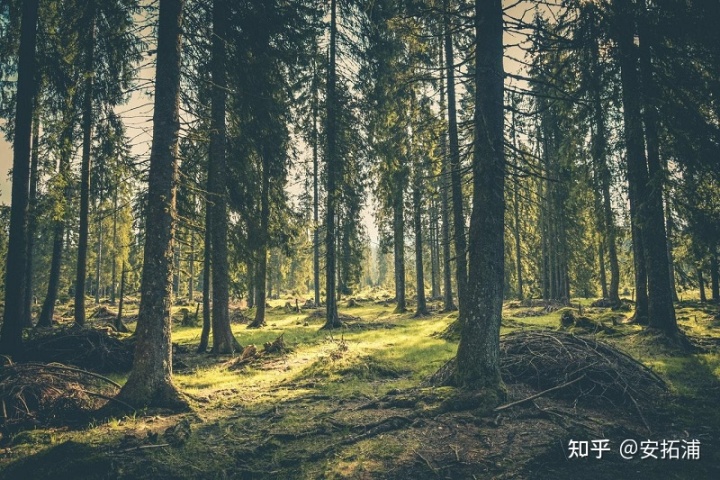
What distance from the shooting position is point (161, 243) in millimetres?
6516

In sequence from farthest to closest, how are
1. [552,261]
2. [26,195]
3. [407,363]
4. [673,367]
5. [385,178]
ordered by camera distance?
[552,261] < [385,178] < [407,363] < [26,195] < [673,367]

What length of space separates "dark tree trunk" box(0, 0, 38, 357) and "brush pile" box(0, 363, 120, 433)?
7.83 ft

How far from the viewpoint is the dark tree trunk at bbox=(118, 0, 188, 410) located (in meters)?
6.38

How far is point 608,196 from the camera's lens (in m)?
19.8

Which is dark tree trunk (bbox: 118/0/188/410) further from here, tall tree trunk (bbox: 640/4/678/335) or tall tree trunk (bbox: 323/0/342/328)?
tall tree trunk (bbox: 640/4/678/335)

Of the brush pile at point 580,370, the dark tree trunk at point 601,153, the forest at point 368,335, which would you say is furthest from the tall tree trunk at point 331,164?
the brush pile at point 580,370

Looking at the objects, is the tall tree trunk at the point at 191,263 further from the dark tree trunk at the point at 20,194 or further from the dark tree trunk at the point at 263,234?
the dark tree trunk at the point at 20,194

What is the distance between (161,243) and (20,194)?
16.0 feet

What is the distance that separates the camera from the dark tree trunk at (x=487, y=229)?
6.32 m

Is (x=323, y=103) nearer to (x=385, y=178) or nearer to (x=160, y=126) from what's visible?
A: (x=385, y=178)

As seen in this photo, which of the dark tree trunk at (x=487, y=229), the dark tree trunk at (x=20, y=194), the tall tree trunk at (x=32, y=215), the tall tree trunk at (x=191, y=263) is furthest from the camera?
the tall tree trunk at (x=32, y=215)

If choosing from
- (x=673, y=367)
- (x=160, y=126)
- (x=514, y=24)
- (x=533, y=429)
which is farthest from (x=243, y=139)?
(x=673, y=367)

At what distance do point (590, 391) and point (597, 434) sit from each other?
1.44 meters

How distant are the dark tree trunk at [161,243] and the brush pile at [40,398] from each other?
24.4 inches
